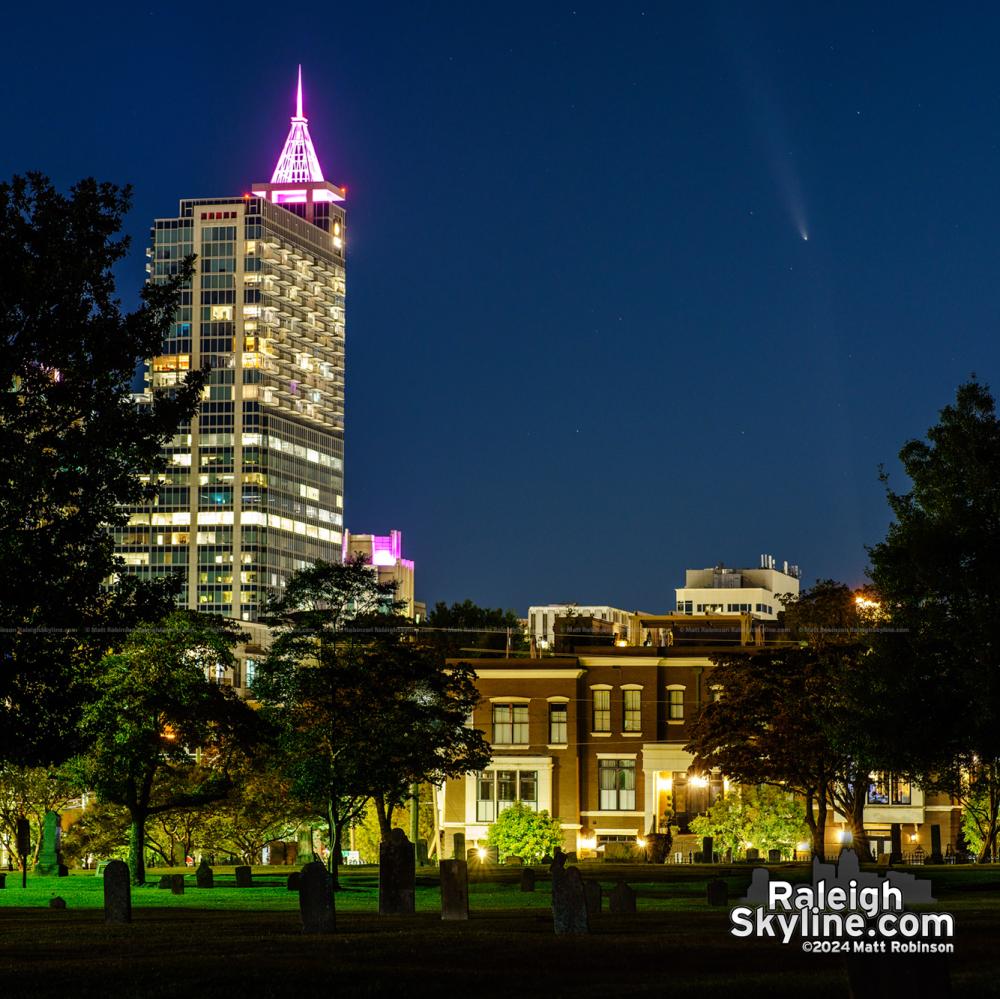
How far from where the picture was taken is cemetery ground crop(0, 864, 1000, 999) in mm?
21672

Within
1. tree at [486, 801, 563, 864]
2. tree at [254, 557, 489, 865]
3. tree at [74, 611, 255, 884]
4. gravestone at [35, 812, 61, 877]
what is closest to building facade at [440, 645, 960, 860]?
tree at [486, 801, 563, 864]

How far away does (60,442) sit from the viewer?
3672cm

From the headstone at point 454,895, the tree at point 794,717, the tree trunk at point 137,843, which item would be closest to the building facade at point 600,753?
the tree trunk at point 137,843

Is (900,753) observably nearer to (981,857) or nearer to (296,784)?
(296,784)

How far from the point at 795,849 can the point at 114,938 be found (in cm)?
5026

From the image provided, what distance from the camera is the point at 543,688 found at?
3629 inches

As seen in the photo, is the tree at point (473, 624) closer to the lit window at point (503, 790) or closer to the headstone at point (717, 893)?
the lit window at point (503, 790)

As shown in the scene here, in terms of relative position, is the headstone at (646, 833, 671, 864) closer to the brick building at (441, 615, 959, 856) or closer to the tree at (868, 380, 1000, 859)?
the brick building at (441, 615, 959, 856)

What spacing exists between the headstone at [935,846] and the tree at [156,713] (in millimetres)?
34422

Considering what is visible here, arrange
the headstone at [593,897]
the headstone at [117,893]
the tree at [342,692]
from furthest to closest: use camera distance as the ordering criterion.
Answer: the tree at [342,692] < the headstone at [117,893] < the headstone at [593,897]

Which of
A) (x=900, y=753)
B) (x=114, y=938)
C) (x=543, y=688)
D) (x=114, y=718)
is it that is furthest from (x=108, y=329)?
(x=543, y=688)

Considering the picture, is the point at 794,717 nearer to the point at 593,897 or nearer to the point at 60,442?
the point at 593,897

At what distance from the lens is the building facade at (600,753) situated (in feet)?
297

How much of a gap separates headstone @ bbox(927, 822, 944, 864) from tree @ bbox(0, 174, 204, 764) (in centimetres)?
5289
